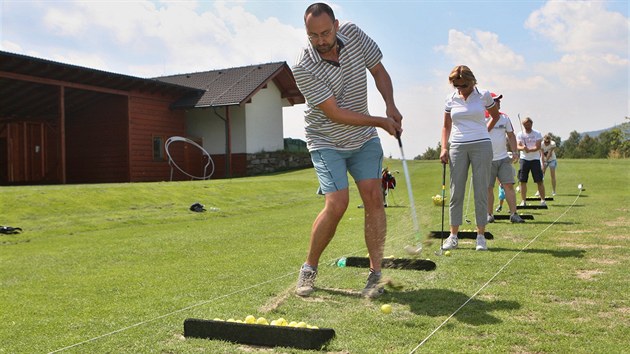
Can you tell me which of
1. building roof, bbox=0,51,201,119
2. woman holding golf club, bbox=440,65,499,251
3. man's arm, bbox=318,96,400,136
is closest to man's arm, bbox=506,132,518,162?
woman holding golf club, bbox=440,65,499,251

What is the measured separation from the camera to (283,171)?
35312 millimetres

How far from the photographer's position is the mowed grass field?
341 centimetres

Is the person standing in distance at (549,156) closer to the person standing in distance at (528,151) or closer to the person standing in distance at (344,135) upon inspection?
the person standing in distance at (528,151)

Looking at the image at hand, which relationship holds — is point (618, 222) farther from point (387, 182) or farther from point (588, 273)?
point (387, 182)

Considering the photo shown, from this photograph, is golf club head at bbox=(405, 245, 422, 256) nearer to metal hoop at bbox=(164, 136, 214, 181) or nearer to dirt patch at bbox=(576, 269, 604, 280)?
dirt patch at bbox=(576, 269, 604, 280)

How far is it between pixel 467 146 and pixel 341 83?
9.38ft

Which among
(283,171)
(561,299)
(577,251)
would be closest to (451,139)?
(577,251)

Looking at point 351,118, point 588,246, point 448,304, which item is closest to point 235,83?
point 588,246

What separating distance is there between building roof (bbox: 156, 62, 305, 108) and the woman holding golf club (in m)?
24.3

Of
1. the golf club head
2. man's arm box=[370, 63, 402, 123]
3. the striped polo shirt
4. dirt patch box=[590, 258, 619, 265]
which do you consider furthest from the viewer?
dirt patch box=[590, 258, 619, 265]

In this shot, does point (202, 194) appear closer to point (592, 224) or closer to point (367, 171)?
point (592, 224)

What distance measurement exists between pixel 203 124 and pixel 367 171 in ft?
101

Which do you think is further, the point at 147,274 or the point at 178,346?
the point at 147,274

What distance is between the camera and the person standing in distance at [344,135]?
14.8ft
